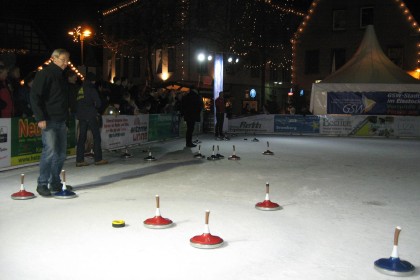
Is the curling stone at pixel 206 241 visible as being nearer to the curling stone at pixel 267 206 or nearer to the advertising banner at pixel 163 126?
the curling stone at pixel 267 206

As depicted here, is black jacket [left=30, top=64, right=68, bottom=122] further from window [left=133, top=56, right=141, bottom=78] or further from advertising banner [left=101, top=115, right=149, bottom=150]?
window [left=133, top=56, right=141, bottom=78]

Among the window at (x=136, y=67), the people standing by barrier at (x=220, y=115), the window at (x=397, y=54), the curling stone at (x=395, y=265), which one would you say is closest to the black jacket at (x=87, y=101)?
the curling stone at (x=395, y=265)

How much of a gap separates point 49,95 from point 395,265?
5936 millimetres

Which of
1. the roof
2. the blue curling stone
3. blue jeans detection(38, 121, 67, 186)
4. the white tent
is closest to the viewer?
the blue curling stone

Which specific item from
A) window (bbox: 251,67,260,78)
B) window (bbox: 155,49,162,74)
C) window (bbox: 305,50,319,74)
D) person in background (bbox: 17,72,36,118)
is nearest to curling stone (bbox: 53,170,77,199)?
person in background (bbox: 17,72,36,118)

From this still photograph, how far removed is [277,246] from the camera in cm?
571

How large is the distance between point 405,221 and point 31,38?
46745 millimetres

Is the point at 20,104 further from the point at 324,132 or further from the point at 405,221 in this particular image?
the point at 324,132

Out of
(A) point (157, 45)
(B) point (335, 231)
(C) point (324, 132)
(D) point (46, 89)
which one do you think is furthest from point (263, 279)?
(A) point (157, 45)

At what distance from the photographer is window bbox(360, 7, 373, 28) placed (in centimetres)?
3762

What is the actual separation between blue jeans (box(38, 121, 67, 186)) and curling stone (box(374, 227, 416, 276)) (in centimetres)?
544

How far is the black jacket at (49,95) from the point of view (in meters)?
7.92

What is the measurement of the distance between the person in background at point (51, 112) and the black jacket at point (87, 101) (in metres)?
3.47

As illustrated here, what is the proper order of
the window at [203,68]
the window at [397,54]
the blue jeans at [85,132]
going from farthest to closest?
the window at [203,68] < the window at [397,54] < the blue jeans at [85,132]
